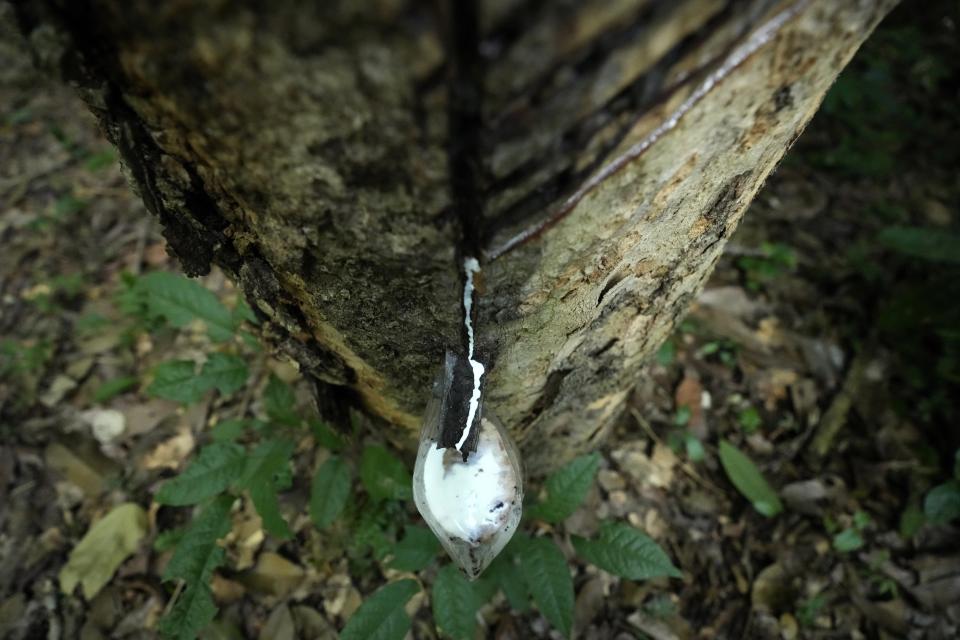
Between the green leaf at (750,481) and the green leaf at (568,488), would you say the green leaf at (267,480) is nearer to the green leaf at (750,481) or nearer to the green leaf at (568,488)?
the green leaf at (568,488)

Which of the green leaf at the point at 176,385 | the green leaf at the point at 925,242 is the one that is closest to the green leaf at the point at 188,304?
the green leaf at the point at 176,385

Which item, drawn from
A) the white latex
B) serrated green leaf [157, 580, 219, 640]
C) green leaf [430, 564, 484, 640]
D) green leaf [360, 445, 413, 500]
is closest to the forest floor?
green leaf [360, 445, 413, 500]

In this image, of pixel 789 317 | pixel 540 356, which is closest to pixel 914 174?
pixel 789 317

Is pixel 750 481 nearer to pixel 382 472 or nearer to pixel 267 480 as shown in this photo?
pixel 382 472

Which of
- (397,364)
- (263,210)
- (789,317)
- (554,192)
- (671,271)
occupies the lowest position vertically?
(789,317)

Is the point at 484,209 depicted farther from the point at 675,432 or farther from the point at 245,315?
the point at 675,432

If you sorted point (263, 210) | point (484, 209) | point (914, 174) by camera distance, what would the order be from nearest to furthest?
point (484, 209) → point (263, 210) → point (914, 174)

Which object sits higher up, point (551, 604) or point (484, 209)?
point (484, 209)

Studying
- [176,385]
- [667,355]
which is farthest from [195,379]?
[667,355]

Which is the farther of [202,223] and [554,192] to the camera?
[202,223]
